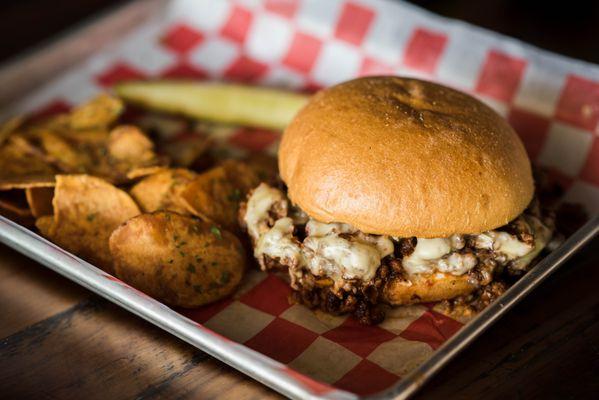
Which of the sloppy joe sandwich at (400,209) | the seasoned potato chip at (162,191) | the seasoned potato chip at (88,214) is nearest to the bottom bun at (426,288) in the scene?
the sloppy joe sandwich at (400,209)

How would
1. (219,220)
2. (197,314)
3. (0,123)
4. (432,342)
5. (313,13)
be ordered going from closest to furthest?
(432,342)
(197,314)
(219,220)
(0,123)
(313,13)

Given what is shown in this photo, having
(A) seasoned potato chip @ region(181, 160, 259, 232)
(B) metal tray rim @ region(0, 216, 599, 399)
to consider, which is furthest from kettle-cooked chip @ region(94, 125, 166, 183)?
(B) metal tray rim @ region(0, 216, 599, 399)

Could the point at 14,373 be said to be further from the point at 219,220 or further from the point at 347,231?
the point at 347,231

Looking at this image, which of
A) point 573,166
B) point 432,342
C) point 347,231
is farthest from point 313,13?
point 432,342

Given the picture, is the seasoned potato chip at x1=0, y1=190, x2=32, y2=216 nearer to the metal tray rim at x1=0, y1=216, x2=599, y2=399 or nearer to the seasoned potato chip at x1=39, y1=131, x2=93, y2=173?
the seasoned potato chip at x1=39, y1=131, x2=93, y2=173

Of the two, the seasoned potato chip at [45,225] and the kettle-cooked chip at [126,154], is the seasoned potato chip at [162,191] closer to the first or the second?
the kettle-cooked chip at [126,154]

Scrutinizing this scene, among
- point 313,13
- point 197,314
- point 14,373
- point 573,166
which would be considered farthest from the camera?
point 313,13

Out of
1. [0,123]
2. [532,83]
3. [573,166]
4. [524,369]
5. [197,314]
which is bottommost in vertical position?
[0,123]
